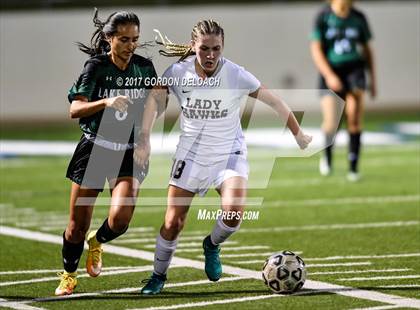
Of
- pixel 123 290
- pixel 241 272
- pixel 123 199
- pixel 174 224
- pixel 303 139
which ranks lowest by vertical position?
pixel 241 272

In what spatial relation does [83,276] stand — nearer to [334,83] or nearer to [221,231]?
[221,231]

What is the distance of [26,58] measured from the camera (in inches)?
1086

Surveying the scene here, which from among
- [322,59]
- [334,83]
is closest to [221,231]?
[334,83]

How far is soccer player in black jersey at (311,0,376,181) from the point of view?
17.1 meters

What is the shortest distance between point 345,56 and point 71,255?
8.53 metres

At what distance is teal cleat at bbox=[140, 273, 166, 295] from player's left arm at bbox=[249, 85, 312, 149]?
146cm

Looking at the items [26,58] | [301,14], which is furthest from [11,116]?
[301,14]

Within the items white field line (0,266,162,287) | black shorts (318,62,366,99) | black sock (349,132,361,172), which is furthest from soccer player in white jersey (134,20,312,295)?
black shorts (318,62,366,99)

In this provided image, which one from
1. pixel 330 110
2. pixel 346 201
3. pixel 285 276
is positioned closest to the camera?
pixel 285 276

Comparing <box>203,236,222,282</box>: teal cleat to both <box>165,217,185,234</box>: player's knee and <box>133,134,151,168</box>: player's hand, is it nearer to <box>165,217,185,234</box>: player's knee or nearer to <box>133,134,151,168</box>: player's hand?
<box>165,217,185,234</box>: player's knee

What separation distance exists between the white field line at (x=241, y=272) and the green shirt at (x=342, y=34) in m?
5.97

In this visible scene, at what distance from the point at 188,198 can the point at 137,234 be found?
356 centimetres

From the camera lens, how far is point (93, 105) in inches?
Answer: 358

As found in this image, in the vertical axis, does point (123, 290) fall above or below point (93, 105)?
below
